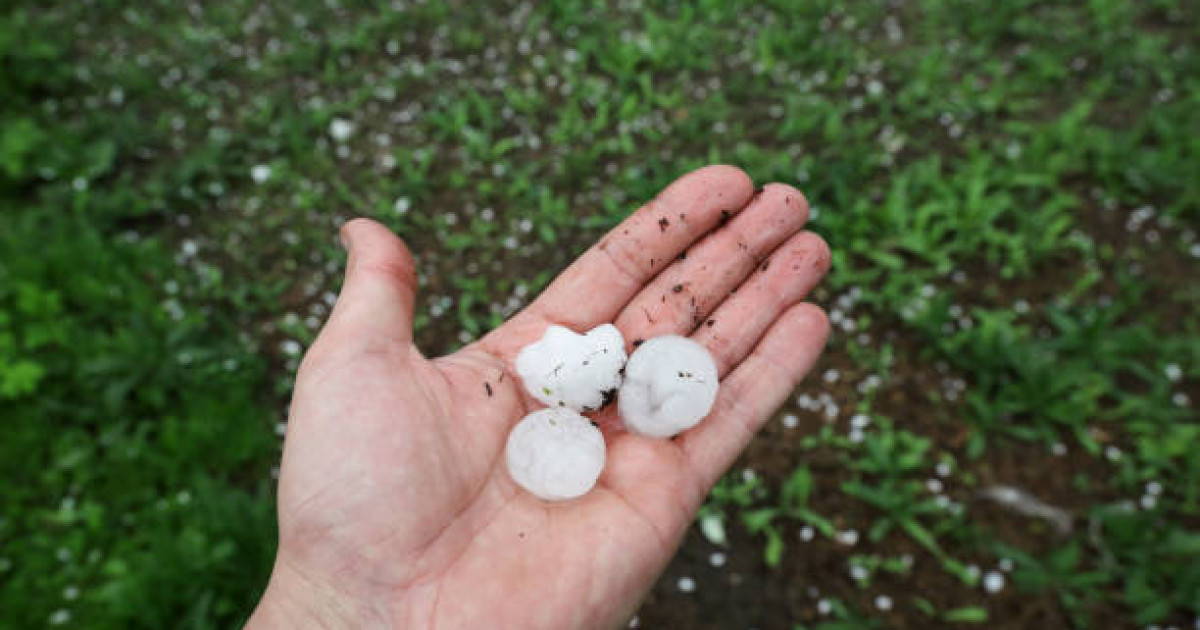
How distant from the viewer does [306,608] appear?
2.02 m

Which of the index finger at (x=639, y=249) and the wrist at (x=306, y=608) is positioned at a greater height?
the index finger at (x=639, y=249)

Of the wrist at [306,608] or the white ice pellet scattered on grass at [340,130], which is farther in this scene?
the white ice pellet scattered on grass at [340,130]

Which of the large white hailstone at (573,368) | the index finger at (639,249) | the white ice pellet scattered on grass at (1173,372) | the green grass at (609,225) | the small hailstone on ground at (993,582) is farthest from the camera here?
the white ice pellet scattered on grass at (1173,372)

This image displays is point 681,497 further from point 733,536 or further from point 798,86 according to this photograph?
point 798,86

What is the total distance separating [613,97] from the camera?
493 centimetres

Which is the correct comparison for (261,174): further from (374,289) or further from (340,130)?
(374,289)

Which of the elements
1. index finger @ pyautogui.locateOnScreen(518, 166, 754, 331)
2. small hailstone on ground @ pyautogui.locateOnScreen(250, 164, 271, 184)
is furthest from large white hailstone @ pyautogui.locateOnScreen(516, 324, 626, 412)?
small hailstone on ground @ pyautogui.locateOnScreen(250, 164, 271, 184)

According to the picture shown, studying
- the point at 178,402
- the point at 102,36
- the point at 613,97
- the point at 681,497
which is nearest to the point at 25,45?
the point at 102,36

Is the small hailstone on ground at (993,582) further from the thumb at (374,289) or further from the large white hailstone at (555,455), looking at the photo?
the thumb at (374,289)

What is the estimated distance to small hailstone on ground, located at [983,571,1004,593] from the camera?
9.69 ft

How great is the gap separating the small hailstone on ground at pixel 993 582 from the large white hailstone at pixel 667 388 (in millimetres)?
1463

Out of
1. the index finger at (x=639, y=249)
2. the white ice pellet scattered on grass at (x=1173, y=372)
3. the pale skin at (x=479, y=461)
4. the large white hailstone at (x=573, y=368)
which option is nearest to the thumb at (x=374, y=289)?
the pale skin at (x=479, y=461)

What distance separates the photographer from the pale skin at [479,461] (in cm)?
202

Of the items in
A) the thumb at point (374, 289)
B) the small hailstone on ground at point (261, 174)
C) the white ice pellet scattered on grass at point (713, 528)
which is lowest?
the white ice pellet scattered on grass at point (713, 528)
